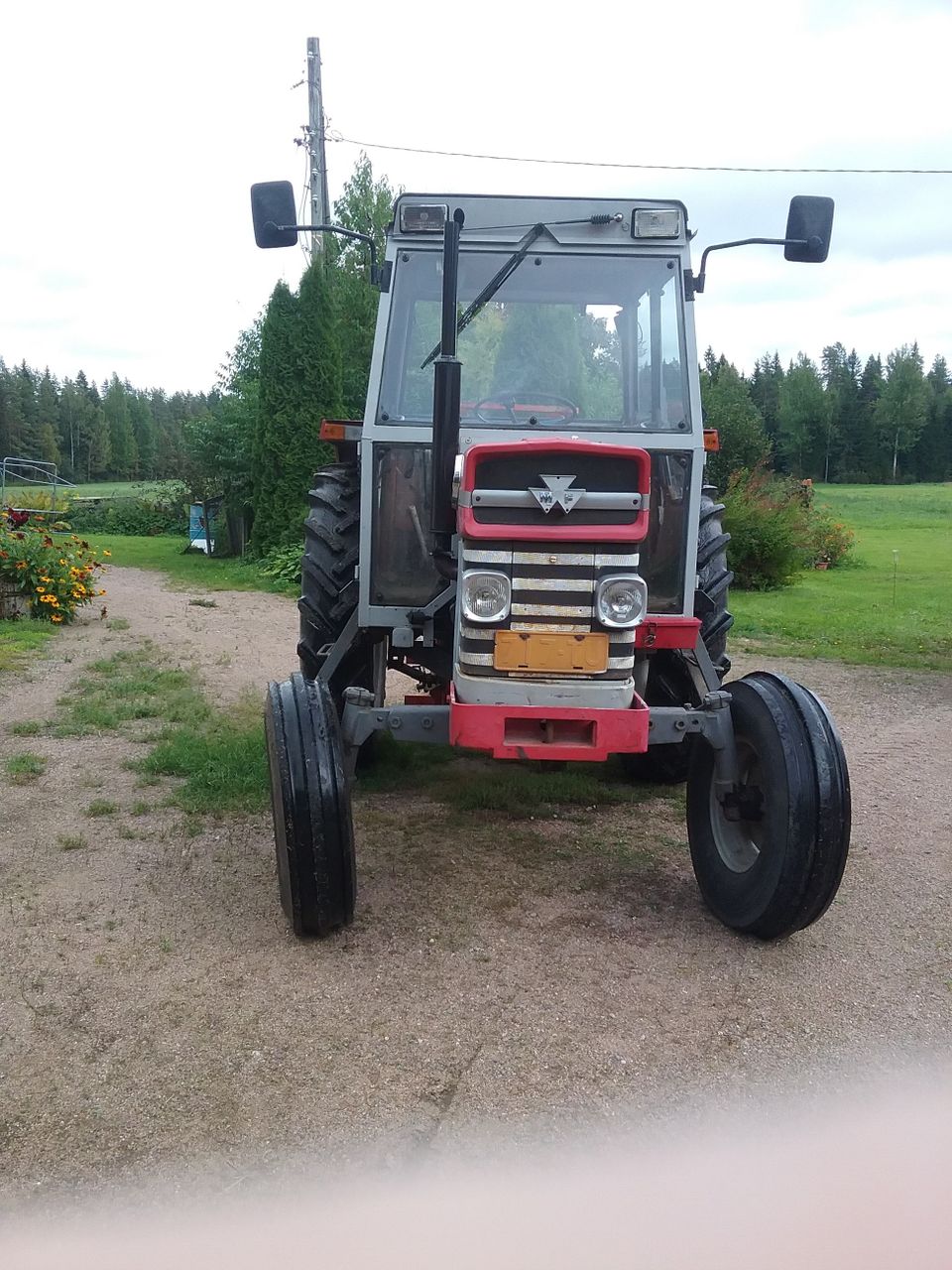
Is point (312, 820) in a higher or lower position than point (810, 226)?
lower

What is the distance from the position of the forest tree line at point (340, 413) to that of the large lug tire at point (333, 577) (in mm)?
1488

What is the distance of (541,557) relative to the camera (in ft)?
12.3

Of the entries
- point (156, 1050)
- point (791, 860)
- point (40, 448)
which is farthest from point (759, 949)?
point (40, 448)

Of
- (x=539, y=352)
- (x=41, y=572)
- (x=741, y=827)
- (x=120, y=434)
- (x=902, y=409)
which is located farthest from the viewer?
(x=120, y=434)

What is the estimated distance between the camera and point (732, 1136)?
282cm

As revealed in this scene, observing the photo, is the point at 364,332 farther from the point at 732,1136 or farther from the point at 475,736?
the point at 732,1136

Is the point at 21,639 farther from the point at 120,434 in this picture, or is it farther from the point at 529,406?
the point at 120,434

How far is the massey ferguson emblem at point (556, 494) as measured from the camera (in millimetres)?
3689

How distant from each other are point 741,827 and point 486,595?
4.71ft

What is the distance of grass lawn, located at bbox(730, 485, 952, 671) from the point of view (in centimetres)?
1107

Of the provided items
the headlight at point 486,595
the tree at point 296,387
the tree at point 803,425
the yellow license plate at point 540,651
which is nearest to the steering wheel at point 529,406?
the headlight at point 486,595

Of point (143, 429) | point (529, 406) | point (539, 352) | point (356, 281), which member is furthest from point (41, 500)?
point (143, 429)

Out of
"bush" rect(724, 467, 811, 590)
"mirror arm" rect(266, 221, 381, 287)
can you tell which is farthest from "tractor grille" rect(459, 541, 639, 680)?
"bush" rect(724, 467, 811, 590)

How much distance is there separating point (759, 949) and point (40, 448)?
82575mm
